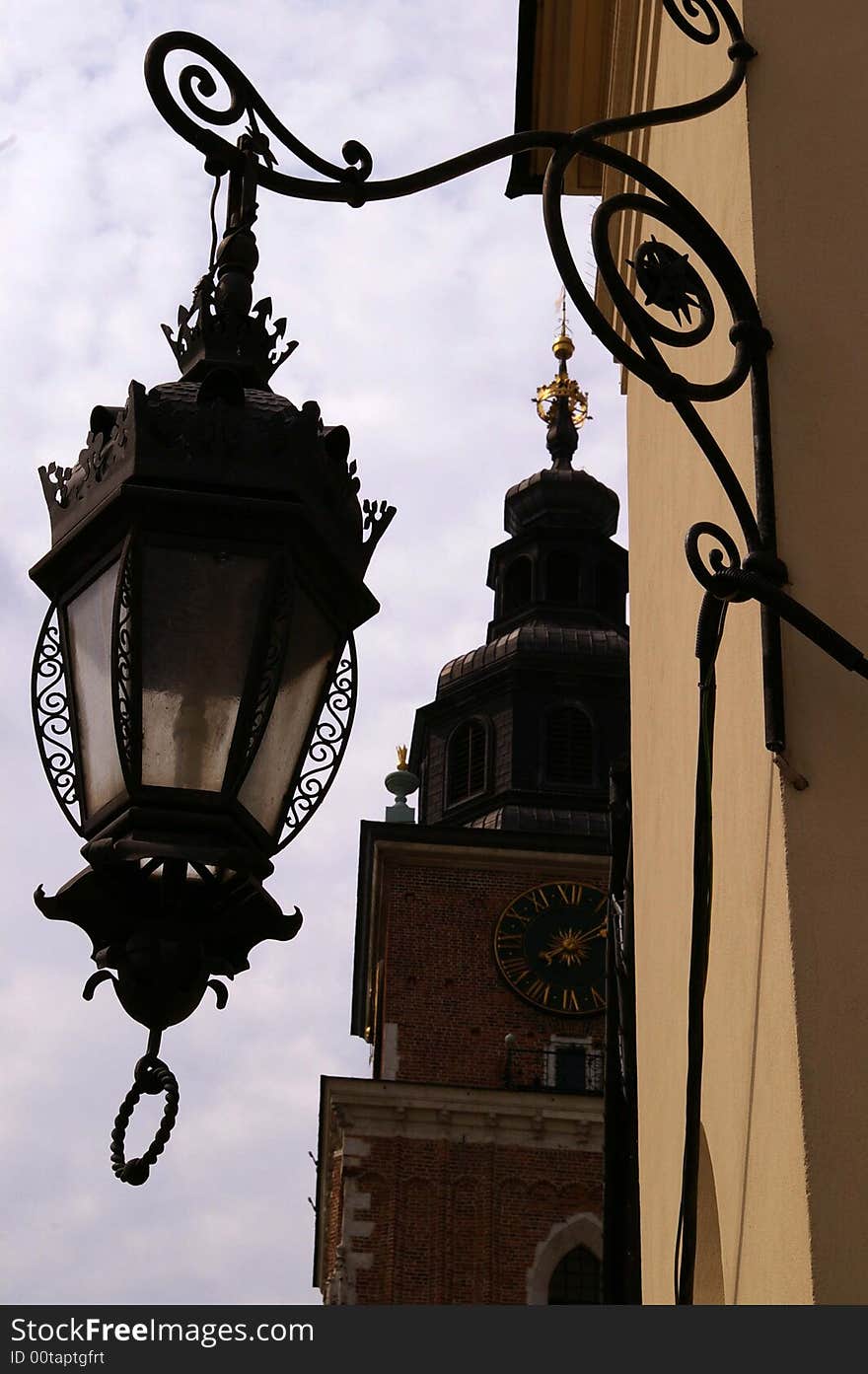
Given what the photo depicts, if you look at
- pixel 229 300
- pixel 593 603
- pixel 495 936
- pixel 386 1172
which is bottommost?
pixel 229 300

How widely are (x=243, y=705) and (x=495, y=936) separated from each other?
3554 cm

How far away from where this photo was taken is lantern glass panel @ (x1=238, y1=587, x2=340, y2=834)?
2748mm

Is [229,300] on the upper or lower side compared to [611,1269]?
upper

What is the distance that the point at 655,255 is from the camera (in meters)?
3.34

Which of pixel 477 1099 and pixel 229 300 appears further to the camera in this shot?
pixel 477 1099

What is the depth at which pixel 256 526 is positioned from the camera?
2.80m

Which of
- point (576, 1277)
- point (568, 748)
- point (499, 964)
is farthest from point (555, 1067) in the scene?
point (568, 748)

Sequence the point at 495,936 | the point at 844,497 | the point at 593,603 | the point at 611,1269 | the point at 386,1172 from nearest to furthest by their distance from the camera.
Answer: the point at 844,497
the point at 611,1269
the point at 386,1172
the point at 495,936
the point at 593,603

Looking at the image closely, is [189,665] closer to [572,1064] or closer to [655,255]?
[655,255]

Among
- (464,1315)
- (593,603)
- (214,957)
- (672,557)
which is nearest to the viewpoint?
(464,1315)

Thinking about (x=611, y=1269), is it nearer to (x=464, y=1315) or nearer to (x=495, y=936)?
(x=464, y=1315)

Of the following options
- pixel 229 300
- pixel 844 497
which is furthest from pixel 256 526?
pixel 844 497

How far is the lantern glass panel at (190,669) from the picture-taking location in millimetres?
2709

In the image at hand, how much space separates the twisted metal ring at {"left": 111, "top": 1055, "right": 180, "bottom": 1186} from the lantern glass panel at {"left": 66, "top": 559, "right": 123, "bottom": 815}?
12.9 inches
